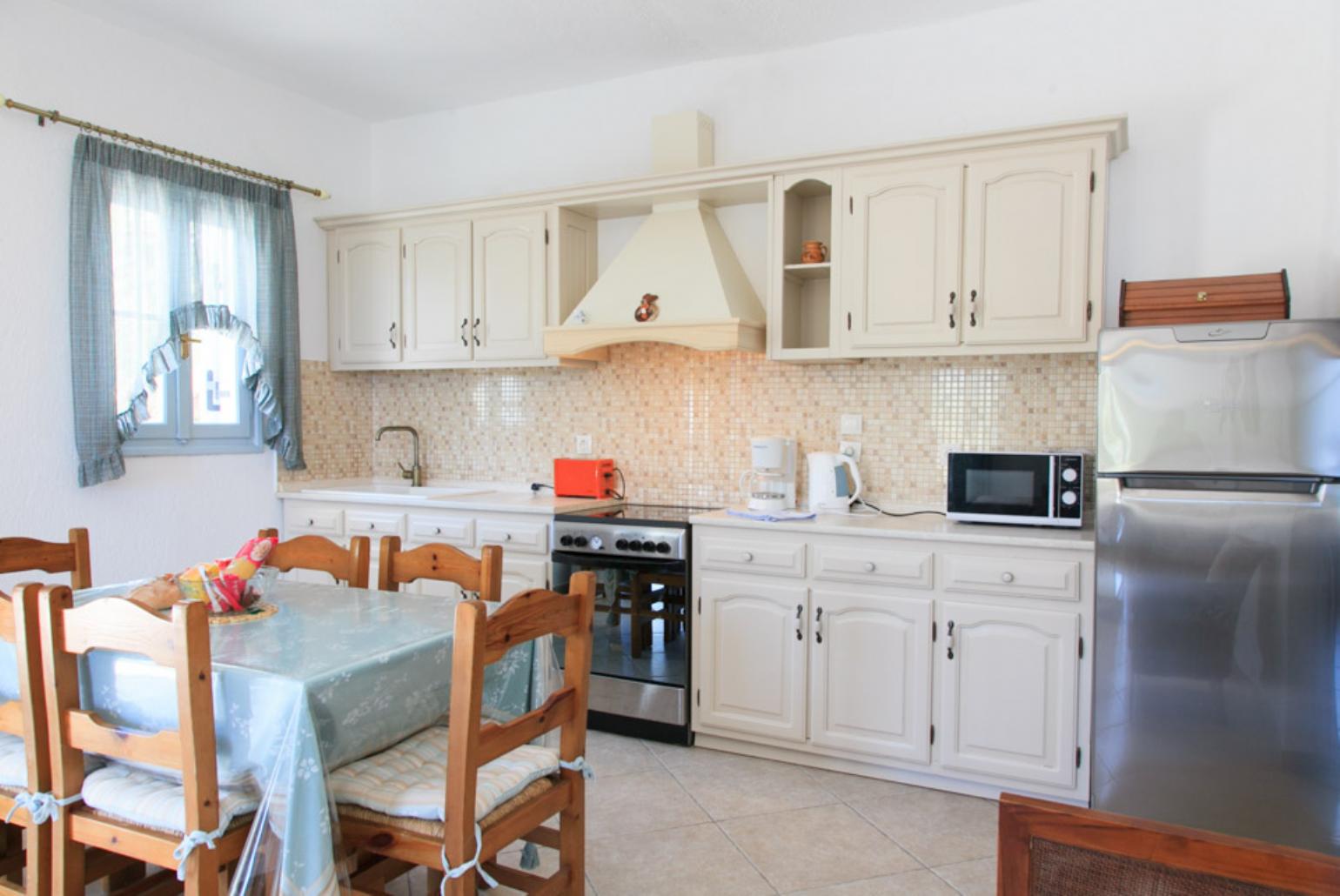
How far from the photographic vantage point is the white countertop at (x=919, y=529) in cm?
272

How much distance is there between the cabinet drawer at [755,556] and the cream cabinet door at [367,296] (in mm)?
1906

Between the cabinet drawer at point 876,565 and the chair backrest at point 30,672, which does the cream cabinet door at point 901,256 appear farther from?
the chair backrest at point 30,672

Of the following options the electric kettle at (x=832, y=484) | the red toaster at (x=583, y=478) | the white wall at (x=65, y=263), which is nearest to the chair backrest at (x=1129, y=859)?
the electric kettle at (x=832, y=484)

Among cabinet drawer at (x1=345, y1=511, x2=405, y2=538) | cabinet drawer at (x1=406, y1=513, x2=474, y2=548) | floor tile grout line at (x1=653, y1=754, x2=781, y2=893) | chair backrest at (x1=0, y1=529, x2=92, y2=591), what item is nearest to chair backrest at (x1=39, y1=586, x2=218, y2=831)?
chair backrest at (x1=0, y1=529, x2=92, y2=591)

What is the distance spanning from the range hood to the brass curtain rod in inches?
57.3

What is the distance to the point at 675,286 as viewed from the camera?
346 centimetres

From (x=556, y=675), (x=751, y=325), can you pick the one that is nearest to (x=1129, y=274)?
(x=751, y=325)

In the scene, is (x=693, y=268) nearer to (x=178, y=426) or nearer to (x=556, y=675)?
(x=556, y=675)

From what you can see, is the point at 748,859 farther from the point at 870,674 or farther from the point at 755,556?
the point at 755,556

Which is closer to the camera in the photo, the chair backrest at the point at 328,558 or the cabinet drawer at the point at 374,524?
the chair backrest at the point at 328,558

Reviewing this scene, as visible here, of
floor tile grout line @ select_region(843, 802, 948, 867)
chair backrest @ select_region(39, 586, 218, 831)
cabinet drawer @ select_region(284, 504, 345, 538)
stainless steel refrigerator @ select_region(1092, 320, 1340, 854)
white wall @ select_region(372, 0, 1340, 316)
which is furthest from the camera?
cabinet drawer @ select_region(284, 504, 345, 538)

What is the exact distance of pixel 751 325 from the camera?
11.1 feet

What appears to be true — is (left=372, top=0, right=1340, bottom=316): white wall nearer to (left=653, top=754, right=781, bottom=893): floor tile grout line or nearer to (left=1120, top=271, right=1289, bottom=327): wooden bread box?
(left=1120, top=271, right=1289, bottom=327): wooden bread box

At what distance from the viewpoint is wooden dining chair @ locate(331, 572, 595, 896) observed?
1608 mm
